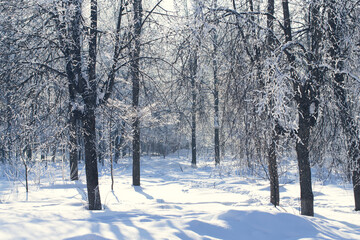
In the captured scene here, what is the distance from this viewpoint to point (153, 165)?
24.0m

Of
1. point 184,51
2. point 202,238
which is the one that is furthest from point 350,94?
point 202,238

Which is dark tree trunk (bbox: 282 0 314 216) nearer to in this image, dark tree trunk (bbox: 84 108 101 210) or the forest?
the forest

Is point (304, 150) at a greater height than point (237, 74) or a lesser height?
lesser

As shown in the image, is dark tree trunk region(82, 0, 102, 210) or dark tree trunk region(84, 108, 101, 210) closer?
dark tree trunk region(82, 0, 102, 210)

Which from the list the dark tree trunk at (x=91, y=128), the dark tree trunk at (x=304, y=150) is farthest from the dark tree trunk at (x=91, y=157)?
the dark tree trunk at (x=304, y=150)

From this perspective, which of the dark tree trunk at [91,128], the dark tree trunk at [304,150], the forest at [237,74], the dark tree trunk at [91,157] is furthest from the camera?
the dark tree trunk at [91,157]

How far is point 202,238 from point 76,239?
1344 millimetres

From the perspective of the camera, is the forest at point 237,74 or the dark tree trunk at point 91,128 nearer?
the forest at point 237,74

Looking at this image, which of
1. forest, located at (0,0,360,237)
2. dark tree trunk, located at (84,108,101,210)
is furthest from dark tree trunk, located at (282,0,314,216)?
dark tree trunk, located at (84,108,101,210)

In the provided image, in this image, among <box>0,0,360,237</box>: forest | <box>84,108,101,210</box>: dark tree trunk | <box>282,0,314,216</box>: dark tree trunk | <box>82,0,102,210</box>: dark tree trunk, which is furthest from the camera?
<box>84,108,101,210</box>: dark tree trunk

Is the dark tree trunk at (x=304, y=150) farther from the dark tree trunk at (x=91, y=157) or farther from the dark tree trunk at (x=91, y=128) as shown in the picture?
the dark tree trunk at (x=91, y=157)

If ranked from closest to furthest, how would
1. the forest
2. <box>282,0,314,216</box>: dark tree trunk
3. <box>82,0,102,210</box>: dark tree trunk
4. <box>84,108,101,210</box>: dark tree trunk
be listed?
the forest → <box>282,0,314,216</box>: dark tree trunk → <box>82,0,102,210</box>: dark tree trunk → <box>84,108,101,210</box>: dark tree trunk

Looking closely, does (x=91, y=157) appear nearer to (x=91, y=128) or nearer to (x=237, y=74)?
(x=91, y=128)

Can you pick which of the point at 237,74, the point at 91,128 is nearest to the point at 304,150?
the point at 237,74
